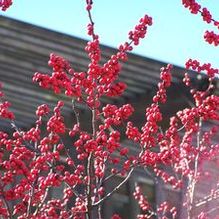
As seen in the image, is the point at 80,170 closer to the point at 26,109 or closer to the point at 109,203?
the point at 26,109

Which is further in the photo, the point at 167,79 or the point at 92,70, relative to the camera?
the point at 167,79

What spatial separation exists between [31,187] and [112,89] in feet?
2.26

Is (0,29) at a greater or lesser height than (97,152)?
greater

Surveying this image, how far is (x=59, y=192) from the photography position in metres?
9.67

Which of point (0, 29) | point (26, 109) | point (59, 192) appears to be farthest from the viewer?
point (59, 192)

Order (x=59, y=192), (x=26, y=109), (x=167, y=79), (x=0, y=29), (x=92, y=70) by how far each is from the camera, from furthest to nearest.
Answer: (x=59, y=192) < (x=26, y=109) < (x=0, y=29) < (x=167, y=79) < (x=92, y=70)

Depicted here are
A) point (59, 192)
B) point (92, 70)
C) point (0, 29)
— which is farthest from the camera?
point (59, 192)

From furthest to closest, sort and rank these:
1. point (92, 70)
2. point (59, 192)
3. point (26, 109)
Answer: point (59, 192) → point (26, 109) → point (92, 70)

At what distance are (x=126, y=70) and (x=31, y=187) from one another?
13.4 ft

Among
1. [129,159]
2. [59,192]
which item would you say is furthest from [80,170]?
[59,192]

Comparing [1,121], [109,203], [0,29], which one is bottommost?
[109,203]

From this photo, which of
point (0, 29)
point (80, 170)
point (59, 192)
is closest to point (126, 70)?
point (0, 29)

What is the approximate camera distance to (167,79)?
12.9 feet

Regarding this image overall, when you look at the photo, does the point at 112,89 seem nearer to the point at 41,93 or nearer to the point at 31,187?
the point at 31,187
